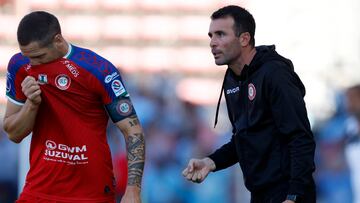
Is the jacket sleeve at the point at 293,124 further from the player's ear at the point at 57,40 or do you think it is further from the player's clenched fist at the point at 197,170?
the player's ear at the point at 57,40

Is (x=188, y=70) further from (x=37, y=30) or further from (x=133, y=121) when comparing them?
(x=37, y=30)

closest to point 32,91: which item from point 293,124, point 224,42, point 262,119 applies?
point 224,42

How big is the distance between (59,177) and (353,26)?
5.51m

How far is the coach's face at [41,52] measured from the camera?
5.46 m

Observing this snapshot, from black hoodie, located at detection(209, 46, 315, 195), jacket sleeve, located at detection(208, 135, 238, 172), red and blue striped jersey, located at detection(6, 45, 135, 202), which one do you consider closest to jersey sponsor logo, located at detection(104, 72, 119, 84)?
red and blue striped jersey, located at detection(6, 45, 135, 202)

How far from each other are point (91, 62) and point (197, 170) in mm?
902

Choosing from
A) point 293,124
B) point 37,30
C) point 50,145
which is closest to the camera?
point 293,124

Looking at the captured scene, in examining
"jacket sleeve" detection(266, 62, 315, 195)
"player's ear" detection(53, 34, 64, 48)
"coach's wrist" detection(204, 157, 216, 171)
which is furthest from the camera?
"coach's wrist" detection(204, 157, 216, 171)

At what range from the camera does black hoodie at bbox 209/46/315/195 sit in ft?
17.4

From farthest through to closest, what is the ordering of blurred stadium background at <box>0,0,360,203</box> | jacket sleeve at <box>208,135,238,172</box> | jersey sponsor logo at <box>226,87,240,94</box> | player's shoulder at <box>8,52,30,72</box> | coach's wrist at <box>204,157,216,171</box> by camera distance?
blurred stadium background at <box>0,0,360,203</box> → jacket sleeve at <box>208,135,238,172</box> → coach's wrist at <box>204,157,216,171</box> → jersey sponsor logo at <box>226,87,240,94</box> → player's shoulder at <box>8,52,30,72</box>

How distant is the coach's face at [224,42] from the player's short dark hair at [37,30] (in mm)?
956

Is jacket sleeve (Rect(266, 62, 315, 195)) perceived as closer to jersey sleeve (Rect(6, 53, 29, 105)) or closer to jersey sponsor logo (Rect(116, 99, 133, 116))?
jersey sponsor logo (Rect(116, 99, 133, 116))

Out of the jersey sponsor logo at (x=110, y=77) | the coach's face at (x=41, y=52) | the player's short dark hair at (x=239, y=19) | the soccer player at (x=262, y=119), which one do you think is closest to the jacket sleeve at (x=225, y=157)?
the soccer player at (x=262, y=119)

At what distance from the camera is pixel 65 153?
5.57m
